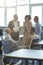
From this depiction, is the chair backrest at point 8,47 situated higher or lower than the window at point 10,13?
lower

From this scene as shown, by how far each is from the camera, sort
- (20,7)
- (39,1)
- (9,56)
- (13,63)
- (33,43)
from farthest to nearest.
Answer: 1. (20,7)
2. (39,1)
3. (33,43)
4. (13,63)
5. (9,56)

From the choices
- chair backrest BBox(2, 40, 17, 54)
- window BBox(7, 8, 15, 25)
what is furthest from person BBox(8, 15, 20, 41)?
window BBox(7, 8, 15, 25)

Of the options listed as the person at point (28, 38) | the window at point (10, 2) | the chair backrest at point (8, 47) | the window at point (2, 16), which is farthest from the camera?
the window at point (2, 16)

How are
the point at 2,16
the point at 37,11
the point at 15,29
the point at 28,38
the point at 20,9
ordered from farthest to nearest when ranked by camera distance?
the point at 2,16 < the point at 20,9 < the point at 37,11 < the point at 15,29 < the point at 28,38

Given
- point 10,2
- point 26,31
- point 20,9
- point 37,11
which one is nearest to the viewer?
point 26,31

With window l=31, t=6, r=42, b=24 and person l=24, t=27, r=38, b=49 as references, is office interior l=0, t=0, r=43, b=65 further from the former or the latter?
person l=24, t=27, r=38, b=49

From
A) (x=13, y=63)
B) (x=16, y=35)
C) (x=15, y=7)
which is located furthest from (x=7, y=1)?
(x=13, y=63)

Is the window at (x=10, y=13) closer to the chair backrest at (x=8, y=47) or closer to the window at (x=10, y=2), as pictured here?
the window at (x=10, y=2)

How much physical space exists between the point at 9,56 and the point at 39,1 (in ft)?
20.1

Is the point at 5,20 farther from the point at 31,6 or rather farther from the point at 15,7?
the point at 31,6

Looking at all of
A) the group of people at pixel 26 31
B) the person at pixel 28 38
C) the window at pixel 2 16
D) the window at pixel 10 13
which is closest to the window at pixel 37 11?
the window at pixel 10 13

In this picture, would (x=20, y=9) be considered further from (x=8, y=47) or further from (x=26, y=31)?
(x=8, y=47)

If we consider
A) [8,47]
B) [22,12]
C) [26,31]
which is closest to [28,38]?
[26,31]

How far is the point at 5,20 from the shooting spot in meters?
9.45
